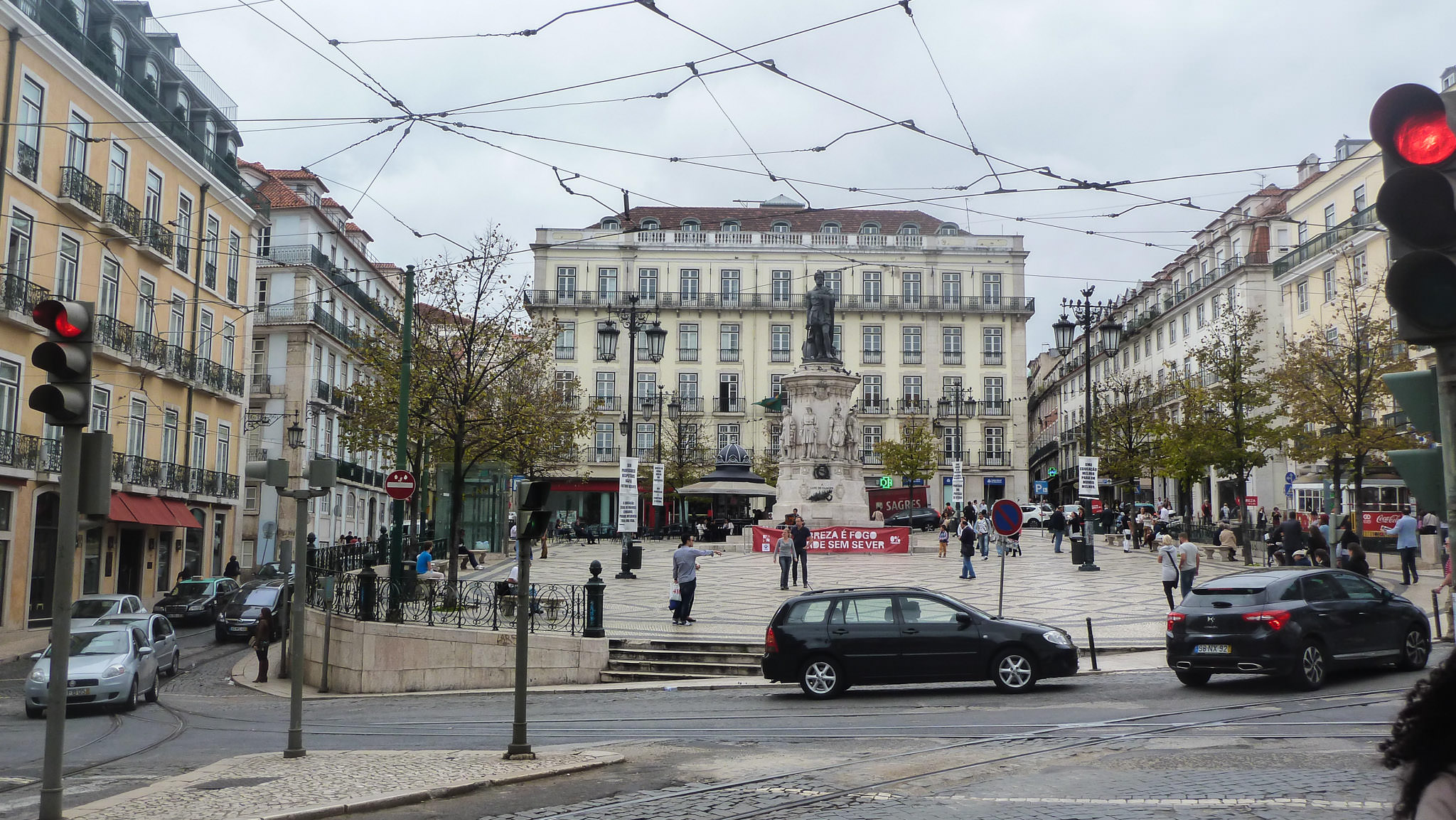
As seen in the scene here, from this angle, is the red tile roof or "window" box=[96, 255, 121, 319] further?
the red tile roof

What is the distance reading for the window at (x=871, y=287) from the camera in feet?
251

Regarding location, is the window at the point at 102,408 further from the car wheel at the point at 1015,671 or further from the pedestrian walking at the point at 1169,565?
the car wheel at the point at 1015,671

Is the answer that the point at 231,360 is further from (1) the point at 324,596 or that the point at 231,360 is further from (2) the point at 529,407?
(1) the point at 324,596

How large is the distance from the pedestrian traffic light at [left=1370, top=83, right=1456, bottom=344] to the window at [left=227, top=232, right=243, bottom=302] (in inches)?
1667

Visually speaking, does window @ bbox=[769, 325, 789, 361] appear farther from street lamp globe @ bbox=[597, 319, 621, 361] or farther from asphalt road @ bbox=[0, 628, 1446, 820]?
asphalt road @ bbox=[0, 628, 1446, 820]

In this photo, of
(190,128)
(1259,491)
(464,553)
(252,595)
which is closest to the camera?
(252,595)

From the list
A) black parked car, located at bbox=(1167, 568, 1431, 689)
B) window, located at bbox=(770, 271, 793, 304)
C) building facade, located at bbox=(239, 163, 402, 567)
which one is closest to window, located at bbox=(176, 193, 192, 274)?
building facade, located at bbox=(239, 163, 402, 567)

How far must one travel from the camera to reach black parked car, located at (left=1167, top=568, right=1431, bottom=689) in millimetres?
13633

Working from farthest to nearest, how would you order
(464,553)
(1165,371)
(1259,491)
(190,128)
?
(1165,371)
(1259,491)
(190,128)
(464,553)

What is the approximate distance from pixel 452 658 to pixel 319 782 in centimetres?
1053

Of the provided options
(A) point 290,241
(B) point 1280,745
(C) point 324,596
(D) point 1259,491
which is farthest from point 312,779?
(D) point 1259,491

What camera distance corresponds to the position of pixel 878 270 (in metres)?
76.4

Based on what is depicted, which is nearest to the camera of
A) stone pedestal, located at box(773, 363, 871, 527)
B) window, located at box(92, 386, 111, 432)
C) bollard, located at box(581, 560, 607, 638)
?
bollard, located at box(581, 560, 607, 638)

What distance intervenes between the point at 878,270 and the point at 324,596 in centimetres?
5840
